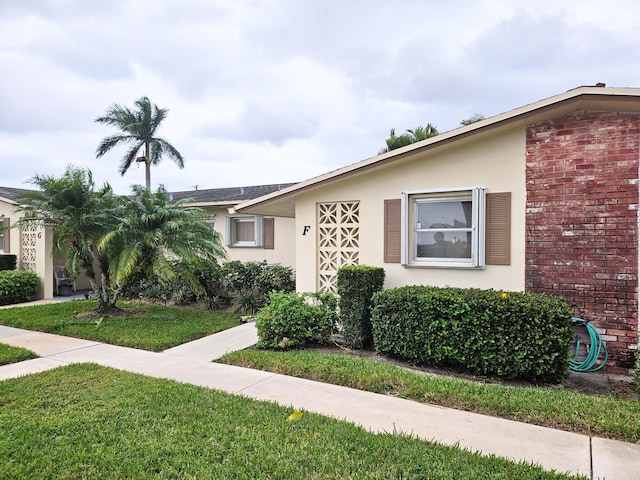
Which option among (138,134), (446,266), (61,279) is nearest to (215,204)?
(61,279)

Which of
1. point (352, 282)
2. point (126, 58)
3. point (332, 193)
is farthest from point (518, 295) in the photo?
point (126, 58)

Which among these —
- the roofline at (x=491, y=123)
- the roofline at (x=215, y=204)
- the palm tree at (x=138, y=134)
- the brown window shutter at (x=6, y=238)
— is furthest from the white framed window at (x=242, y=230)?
the palm tree at (x=138, y=134)

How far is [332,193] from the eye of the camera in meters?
7.58

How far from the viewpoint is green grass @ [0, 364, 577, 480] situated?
9.27 ft

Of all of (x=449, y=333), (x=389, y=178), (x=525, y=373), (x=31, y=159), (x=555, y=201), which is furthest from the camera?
(x=31, y=159)

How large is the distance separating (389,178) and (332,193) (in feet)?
3.91

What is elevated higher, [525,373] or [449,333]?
[449,333]

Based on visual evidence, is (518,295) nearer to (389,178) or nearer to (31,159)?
(389,178)

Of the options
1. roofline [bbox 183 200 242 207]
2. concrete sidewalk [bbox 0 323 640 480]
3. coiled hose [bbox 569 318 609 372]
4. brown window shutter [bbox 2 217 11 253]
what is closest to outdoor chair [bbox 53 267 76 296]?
brown window shutter [bbox 2 217 11 253]

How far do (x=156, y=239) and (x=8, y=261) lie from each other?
7.66 meters

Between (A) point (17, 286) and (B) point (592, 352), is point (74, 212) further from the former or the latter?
(B) point (592, 352)

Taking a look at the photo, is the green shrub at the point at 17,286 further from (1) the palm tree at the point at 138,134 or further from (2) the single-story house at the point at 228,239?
(1) the palm tree at the point at 138,134

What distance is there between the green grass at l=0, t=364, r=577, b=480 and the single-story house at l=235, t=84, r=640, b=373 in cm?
366

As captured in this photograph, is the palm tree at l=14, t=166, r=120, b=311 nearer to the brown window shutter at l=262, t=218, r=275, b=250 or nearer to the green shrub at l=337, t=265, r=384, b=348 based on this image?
the brown window shutter at l=262, t=218, r=275, b=250
